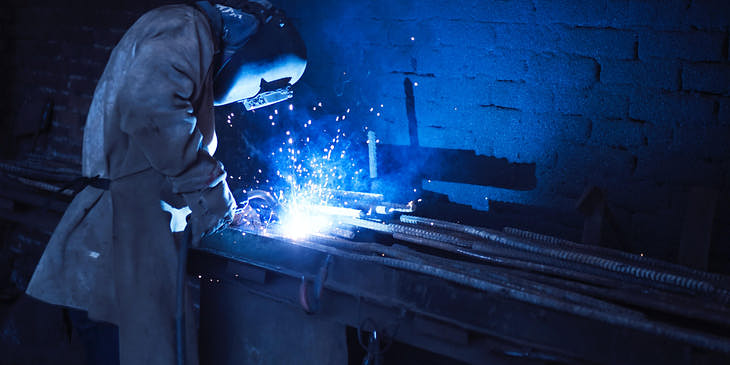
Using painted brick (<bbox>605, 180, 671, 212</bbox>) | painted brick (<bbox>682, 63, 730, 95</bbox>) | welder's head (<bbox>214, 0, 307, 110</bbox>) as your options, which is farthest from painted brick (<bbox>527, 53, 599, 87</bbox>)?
welder's head (<bbox>214, 0, 307, 110</bbox>)

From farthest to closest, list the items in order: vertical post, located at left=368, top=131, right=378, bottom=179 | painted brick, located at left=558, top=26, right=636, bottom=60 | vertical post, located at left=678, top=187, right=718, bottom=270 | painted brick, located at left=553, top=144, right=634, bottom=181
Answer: vertical post, located at left=368, top=131, right=378, bottom=179
painted brick, located at left=553, top=144, right=634, bottom=181
painted brick, located at left=558, top=26, right=636, bottom=60
vertical post, located at left=678, top=187, right=718, bottom=270

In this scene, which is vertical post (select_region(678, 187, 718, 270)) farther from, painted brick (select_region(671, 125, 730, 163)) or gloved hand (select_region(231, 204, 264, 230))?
gloved hand (select_region(231, 204, 264, 230))

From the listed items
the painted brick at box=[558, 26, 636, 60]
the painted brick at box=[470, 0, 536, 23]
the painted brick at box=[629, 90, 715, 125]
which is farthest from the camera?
the painted brick at box=[470, 0, 536, 23]

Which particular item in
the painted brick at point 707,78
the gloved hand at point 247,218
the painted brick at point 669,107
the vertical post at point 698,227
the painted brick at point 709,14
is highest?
the painted brick at point 709,14

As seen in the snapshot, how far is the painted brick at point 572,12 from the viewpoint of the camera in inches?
116

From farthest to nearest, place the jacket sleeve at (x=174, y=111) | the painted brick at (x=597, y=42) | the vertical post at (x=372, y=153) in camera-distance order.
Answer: the vertical post at (x=372, y=153)
the painted brick at (x=597, y=42)
the jacket sleeve at (x=174, y=111)

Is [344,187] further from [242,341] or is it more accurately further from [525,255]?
[525,255]

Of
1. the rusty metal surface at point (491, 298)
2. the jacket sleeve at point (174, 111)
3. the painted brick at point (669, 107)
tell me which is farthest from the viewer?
the painted brick at point (669, 107)

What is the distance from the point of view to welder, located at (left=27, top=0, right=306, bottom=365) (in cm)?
220

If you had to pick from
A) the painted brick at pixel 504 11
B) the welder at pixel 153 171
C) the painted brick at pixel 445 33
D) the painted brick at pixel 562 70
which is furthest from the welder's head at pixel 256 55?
the painted brick at pixel 562 70

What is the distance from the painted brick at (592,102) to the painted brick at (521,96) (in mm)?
62

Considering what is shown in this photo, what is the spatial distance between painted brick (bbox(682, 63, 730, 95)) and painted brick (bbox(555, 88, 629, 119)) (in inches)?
12.0

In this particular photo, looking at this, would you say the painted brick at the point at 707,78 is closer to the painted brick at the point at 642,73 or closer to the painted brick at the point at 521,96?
the painted brick at the point at 642,73

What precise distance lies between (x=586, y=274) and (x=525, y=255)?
0.87 feet
